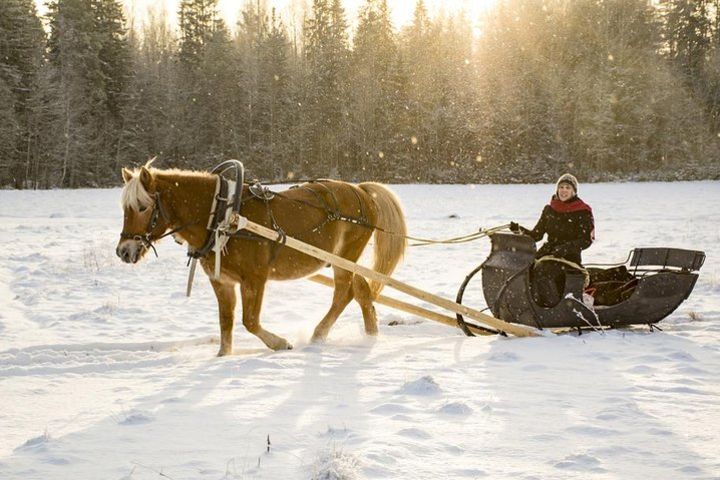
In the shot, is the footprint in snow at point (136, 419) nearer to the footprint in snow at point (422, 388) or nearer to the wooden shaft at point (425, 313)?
the footprint in snow at point (422, 388)

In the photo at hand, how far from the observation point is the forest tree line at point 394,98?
4028 cm

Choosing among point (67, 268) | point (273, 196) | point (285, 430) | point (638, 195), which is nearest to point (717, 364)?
point (285, 430)

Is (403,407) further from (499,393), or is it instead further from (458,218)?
(458,218)

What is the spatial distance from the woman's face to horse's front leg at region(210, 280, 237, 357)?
3583 millimetres

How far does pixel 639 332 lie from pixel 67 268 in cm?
922

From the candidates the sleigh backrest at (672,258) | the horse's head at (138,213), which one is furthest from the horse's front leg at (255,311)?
the sleigh backrest at (672,258)

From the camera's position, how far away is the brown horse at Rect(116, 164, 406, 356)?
214 inches

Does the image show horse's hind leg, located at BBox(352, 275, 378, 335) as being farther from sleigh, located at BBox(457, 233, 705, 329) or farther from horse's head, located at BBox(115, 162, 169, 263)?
horse's head, located at BBox(115, 162, 169, 263)

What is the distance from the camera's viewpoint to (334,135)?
45.3m

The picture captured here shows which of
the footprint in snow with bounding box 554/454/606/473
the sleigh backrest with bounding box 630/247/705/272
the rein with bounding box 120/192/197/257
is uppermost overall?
the rein with bounding box 120/192/197/257

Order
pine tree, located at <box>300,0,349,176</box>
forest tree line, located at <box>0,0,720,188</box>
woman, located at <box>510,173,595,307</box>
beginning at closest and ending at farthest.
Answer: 1. woman, located at <box>510,173,595,307</box>
2. forest tree line, located at <box>0,0,720,188</box>
3. pine tree, located at <box>300,0,349,176</box>

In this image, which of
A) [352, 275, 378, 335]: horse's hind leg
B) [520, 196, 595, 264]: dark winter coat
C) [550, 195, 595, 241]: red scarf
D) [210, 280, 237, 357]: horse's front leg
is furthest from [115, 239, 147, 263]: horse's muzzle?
[550, 195, 595, 241]: red scarf

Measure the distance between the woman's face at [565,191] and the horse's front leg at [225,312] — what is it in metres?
3.58

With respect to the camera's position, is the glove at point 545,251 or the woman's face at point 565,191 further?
the glove at point 545,251
